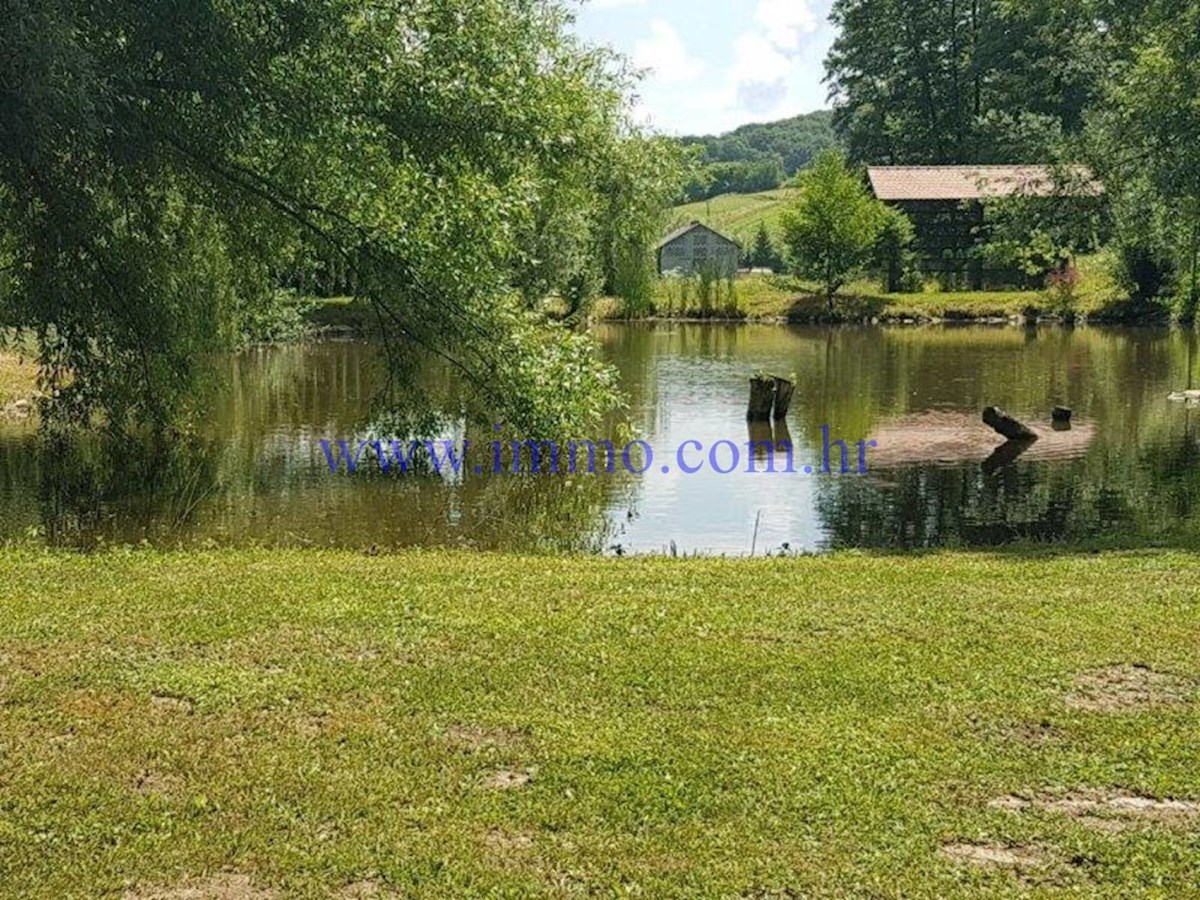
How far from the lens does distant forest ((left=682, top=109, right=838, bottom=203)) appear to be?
146375 millimetres

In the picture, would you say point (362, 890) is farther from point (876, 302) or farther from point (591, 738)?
point (876, 302)

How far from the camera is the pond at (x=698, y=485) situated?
12078 millimetres

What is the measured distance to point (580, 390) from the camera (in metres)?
12.0

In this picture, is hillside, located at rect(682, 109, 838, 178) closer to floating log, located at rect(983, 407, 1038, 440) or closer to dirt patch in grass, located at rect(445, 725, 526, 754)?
floating log, located at rect(983, 407, 1038, 440)

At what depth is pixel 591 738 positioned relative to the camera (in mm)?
5047

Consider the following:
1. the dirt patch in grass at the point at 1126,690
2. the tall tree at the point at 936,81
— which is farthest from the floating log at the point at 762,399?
the tall tree at the point at 936,81

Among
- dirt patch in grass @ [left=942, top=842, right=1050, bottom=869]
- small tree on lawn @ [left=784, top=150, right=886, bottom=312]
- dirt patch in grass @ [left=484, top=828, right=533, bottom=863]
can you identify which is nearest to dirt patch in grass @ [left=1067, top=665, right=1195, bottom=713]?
dirt patch in grass @ [left=942, top=842, right=1050, bottom=869]

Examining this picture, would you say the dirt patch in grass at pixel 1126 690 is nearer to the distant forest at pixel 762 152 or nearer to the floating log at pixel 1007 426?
the floating log at pixel 1007 426

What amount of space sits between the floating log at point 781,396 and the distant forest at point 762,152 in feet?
412

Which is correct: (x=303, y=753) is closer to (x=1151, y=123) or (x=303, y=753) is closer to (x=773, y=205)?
(x=1151, y=123)

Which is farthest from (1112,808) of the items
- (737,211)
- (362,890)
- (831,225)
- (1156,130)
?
(737,211)

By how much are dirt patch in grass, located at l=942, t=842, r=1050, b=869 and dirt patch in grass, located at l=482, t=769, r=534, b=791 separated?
5.46 feet

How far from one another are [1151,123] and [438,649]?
13405 millimetres

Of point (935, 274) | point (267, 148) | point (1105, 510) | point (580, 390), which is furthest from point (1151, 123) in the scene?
point (935, 274)
